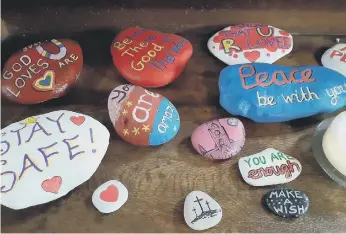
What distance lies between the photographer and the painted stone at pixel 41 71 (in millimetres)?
862

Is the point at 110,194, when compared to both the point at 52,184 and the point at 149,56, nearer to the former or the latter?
the point at 52,184

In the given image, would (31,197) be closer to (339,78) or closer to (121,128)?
(121,128)

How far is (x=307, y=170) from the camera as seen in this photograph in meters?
0.82

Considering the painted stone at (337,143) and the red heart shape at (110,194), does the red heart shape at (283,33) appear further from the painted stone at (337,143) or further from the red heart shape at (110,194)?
the red heart shape at (110,194)

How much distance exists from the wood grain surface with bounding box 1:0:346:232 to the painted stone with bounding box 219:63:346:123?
0.09 ft

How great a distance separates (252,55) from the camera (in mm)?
910

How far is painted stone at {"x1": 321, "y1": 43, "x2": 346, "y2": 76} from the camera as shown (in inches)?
35.7

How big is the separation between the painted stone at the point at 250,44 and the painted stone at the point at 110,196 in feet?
0.95

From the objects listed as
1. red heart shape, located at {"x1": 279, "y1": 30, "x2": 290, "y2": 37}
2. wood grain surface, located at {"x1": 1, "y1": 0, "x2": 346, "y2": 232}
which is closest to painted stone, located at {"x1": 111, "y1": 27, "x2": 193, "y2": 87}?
wood grain surface, located at {"x1": 1, "y1": 0, "x2": 346, "y2": 232}

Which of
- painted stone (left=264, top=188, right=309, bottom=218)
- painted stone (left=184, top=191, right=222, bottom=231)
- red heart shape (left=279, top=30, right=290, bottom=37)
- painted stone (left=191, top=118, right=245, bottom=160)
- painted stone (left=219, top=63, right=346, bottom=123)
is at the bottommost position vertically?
painted stone (left=184, top=191, right=222, bottom=231)

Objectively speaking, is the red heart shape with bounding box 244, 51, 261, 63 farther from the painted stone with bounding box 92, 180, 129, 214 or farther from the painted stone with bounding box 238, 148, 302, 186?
the painted stone with bounding box 92, 180, 129, 214

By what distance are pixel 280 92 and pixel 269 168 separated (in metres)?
0.13

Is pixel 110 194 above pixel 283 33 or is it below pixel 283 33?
below

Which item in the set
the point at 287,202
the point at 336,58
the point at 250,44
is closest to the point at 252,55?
the point at 250,44
